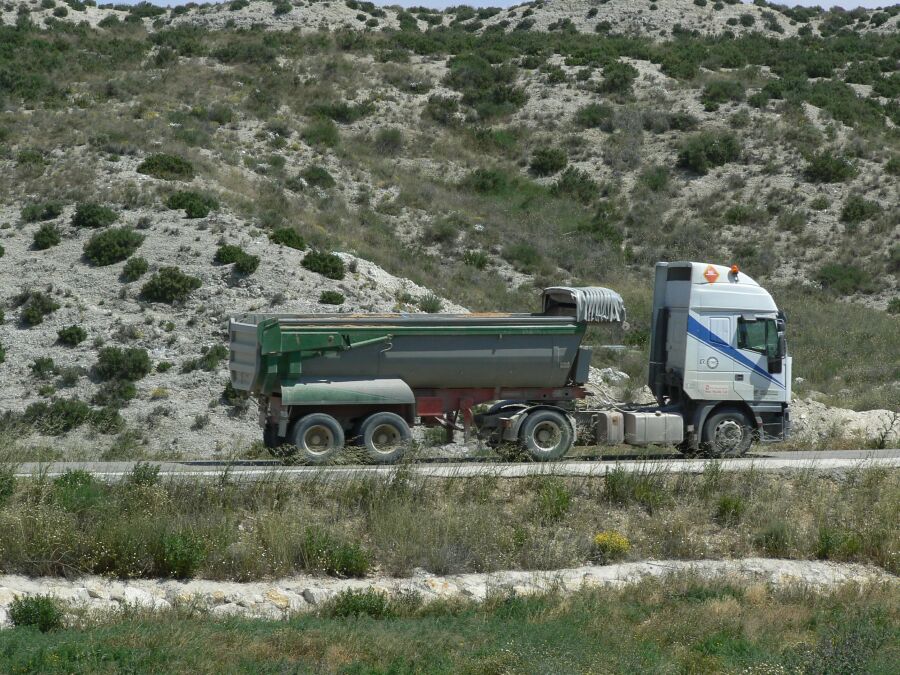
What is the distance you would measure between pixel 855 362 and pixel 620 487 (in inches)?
897

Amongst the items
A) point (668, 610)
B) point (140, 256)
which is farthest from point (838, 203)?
point (668, 610)

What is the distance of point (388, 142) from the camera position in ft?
171

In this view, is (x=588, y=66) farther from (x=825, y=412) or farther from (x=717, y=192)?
(x=825, y=412)

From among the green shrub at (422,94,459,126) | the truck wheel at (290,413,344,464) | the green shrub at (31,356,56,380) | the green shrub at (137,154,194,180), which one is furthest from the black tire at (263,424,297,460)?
the green shrub at (422,94,459,126)

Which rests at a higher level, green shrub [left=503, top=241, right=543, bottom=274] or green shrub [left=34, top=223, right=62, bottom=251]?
green shrub [left=34, top=223, right=62, bottom=251]

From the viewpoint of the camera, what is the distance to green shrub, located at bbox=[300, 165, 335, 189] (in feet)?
145

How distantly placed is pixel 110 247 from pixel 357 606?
76.7ft

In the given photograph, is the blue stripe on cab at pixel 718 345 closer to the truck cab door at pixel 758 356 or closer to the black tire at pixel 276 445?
the truck cab door at pixel 758 356

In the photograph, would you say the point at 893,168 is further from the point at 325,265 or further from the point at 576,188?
the point at 325,265

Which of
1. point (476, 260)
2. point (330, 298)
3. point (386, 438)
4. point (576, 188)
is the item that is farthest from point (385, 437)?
point (576, 188)

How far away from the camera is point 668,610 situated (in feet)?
39.5

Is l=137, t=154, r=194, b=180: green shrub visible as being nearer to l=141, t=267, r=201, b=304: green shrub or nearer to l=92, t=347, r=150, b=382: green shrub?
l=141, t=267, r=201, b=304: green shrub

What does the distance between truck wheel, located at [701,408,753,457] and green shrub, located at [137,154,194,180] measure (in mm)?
24409

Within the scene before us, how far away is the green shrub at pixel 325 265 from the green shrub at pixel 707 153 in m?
26.1
